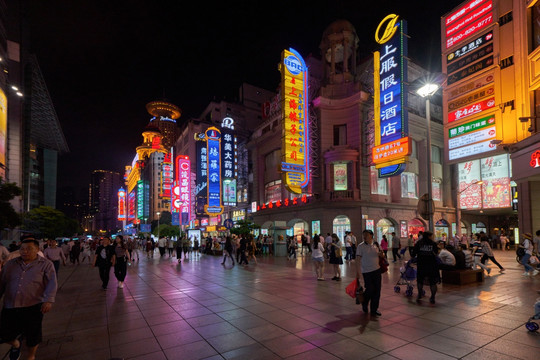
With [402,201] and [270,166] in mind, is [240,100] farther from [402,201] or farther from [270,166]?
[402,201]

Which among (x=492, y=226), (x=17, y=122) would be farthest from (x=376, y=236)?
(x=17, y=122)

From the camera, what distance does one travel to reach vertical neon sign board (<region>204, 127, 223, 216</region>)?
46344 millimetres

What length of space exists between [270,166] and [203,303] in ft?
114

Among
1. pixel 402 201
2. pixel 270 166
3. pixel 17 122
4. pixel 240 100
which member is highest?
pixel 240 100

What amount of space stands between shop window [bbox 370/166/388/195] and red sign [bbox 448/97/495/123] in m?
9.36

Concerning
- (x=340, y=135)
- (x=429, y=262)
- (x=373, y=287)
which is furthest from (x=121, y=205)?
(x=373, y=287)

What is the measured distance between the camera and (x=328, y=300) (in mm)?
8531

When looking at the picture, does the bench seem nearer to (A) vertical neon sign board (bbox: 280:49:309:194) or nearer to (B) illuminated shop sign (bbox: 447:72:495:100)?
(B) illuminated shop sign (bbox: 447:72:495:100)

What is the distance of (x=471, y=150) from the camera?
23906 mm

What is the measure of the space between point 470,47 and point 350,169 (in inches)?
547

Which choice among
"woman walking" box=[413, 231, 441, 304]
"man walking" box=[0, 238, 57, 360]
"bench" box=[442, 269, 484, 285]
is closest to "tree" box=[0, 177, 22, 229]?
"man walking" box=[0, 238, 57, 360]

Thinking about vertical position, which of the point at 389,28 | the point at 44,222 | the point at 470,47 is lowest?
the point at 44,222

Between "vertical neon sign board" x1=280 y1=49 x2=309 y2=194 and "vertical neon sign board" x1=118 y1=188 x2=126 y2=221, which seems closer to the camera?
"vertical neon sign board" x1=280 y1=49 x2=309 y2=194

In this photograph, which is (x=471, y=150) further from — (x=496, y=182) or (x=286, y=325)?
(x=286, y=325)
